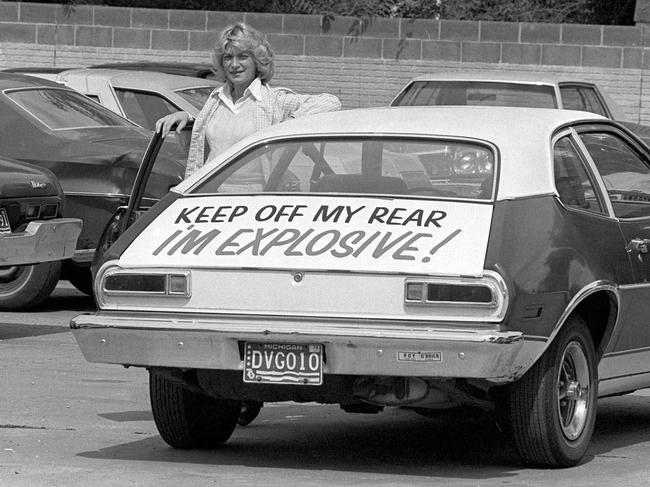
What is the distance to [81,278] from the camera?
12.4m

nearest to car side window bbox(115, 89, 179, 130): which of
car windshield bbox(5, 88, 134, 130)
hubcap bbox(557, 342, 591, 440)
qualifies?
car windshield bbox(5, 88, 134, 130)

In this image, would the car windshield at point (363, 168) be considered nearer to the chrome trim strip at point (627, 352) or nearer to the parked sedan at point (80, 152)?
the chrome trim strip at point (627, 352)

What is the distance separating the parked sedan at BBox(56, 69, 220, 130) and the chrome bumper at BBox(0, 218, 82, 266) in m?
3.69

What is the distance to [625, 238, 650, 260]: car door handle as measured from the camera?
6936 mm

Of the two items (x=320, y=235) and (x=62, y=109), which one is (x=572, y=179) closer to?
(x=320, y=235)

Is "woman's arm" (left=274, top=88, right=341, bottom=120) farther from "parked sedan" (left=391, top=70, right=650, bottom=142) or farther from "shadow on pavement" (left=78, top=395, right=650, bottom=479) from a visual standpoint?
"parked sedan" (left=391, top=70, right=650, bottom=142)

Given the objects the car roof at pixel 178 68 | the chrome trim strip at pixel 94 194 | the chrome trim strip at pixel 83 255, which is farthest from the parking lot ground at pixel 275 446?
the car roof at pixel 178 68

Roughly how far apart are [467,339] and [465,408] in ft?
2.42

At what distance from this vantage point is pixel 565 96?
52.1 ft

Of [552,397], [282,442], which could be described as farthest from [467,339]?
[282,442]

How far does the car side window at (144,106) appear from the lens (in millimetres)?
14219

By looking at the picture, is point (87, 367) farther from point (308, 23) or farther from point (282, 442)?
point (308, 23)

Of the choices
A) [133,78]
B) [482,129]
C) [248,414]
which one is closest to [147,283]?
[248,414]

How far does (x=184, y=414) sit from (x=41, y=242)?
3.69 meters
